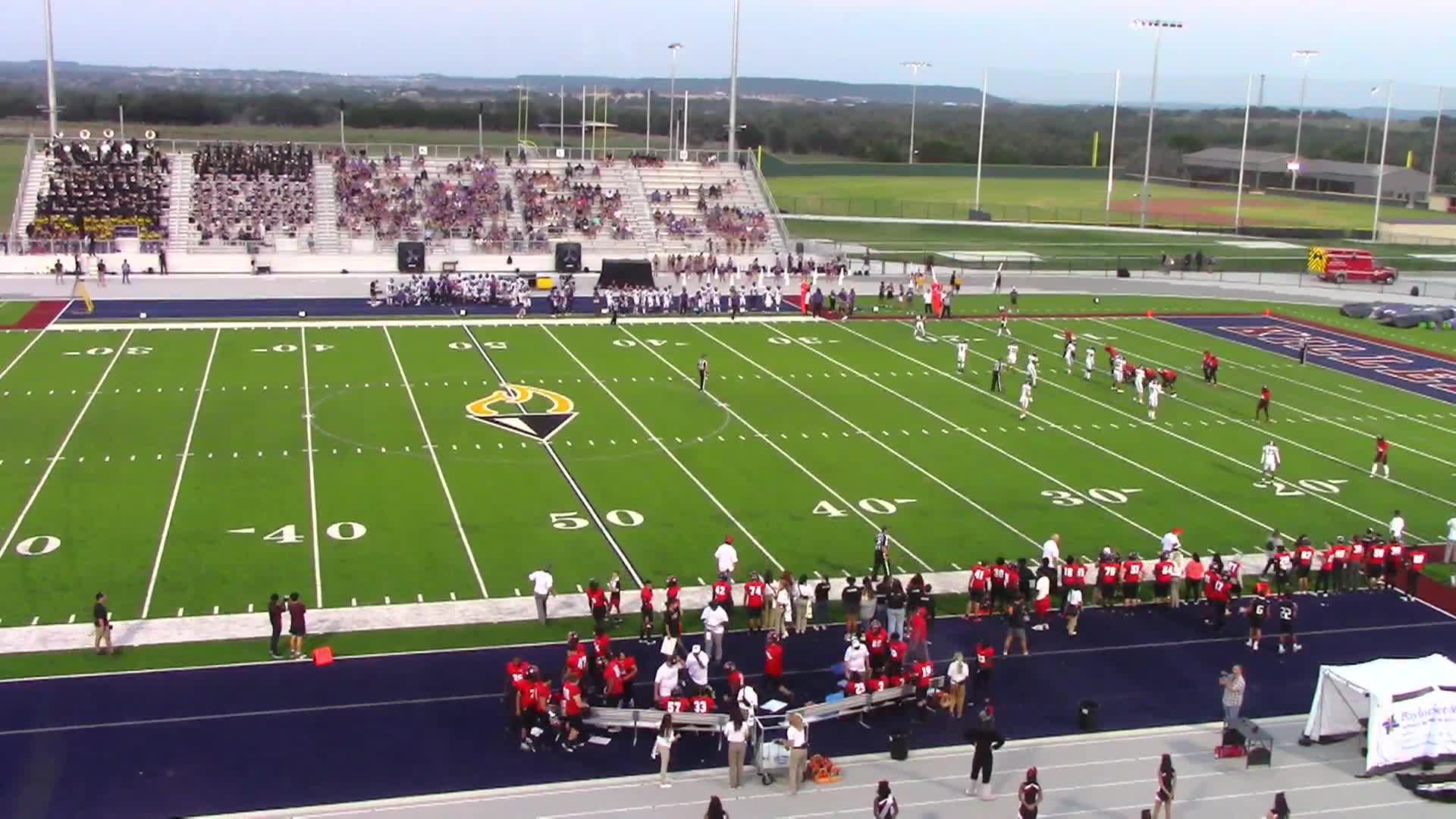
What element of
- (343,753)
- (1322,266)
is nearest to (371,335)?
(343,753)

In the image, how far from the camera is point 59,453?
26.0 meters

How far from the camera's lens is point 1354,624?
19750mm

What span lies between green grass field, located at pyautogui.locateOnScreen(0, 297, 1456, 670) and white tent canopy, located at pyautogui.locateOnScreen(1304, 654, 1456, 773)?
6.80 metres

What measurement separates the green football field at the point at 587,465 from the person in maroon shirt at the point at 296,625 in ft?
5.37

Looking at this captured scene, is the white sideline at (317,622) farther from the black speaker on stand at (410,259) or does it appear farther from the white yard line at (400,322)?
the black speaker on stand at (410,259)

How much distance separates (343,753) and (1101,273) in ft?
175

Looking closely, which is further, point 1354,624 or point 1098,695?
A: point 1354,624

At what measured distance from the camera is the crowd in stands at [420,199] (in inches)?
Answer: 2232

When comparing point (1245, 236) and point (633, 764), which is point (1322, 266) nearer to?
point (1245, 236)

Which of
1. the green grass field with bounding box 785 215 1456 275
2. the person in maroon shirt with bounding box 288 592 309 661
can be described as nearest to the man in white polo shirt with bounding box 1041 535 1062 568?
the person in maroon shirt with bounding box 288 592 309 661

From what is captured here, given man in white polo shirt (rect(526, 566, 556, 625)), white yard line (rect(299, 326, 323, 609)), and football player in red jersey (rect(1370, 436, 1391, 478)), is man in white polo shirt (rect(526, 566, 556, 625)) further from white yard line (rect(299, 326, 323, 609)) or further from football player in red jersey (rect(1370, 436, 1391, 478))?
football player in red jersey (rect(1370, 436, 1391, 478))

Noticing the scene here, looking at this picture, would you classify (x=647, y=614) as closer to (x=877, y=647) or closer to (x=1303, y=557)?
(x=877, y=647)

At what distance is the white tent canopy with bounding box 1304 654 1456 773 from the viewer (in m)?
15.0

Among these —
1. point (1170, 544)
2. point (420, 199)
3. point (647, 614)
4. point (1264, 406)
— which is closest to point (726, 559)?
point (647, 614)
